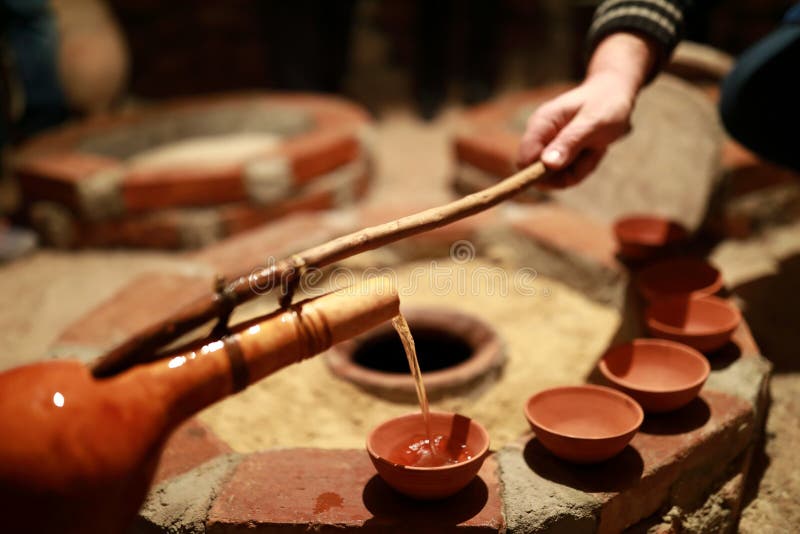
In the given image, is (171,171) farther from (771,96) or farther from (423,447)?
(771,96)

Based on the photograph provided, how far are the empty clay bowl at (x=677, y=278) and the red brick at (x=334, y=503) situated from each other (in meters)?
1.02

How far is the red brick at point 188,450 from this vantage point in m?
1.75

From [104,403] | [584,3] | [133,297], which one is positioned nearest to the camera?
[104,403]

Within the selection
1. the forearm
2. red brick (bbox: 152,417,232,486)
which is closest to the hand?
the forearm

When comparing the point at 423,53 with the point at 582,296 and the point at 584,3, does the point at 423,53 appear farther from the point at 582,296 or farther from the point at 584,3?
the point at 582,296

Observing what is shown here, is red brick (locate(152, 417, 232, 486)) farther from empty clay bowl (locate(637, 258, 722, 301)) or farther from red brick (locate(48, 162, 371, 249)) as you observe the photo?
red brick (locate(48, 162, 371, 249))

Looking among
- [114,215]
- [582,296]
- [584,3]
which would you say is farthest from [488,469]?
[584,3]

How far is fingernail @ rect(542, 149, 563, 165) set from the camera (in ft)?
6.26

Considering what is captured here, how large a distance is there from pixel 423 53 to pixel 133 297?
14.2 ft

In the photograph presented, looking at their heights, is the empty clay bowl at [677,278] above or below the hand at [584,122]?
below

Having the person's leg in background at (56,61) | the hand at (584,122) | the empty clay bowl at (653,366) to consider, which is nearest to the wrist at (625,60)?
the hand at (584,122)

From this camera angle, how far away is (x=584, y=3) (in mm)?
5539

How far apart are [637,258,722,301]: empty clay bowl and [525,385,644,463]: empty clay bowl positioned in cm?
69

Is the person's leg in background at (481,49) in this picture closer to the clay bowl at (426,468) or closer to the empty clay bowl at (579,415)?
the empty clay bowl at (579,415)
